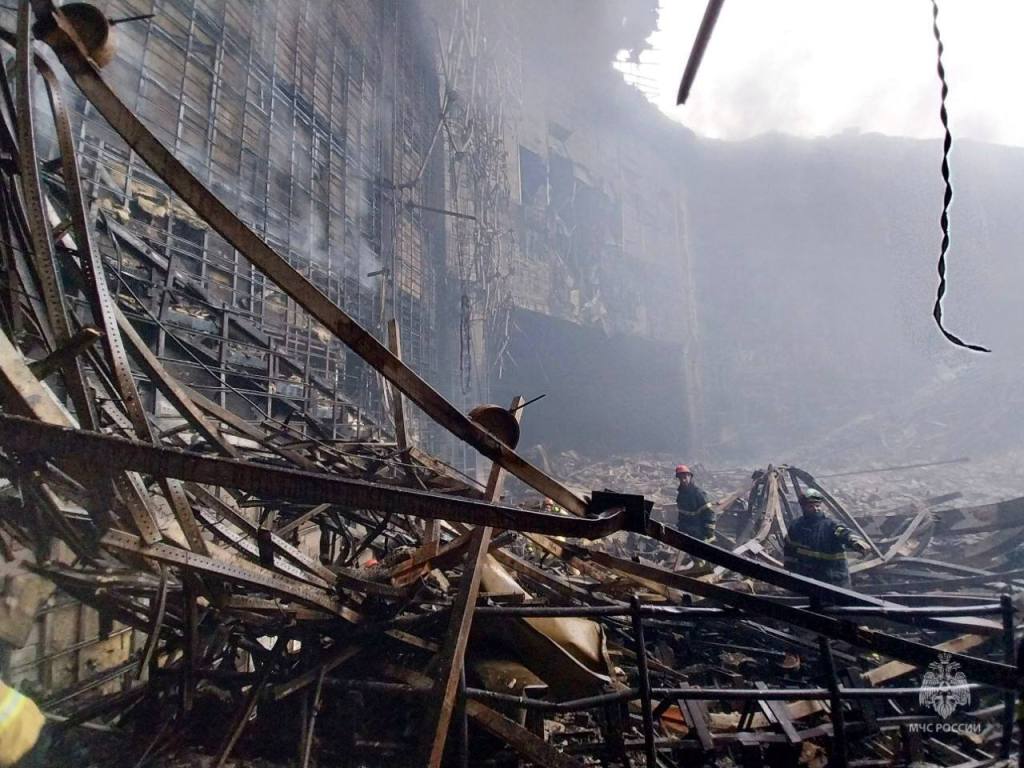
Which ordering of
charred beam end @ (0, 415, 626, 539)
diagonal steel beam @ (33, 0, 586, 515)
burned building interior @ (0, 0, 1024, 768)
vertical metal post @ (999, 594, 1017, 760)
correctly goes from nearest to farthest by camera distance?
charred beam end @ (0, 415, 626, 539)
diagonal steel beam @ (33, 0, 586, 515)
burned building interior @ (0, 0, 1024, 768)
vertical metal post @ (999, 594, 1017, 760)

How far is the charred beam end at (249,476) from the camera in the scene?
1.22 metres

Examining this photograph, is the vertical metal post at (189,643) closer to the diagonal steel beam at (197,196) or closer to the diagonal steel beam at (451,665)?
the diagonal steel beam at (451,665)

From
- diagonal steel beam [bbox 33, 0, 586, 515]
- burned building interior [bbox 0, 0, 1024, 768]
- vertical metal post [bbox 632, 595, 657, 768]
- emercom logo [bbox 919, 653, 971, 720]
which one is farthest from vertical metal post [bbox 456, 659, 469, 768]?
emercom logo [bbox 919, 653, 971, 720]

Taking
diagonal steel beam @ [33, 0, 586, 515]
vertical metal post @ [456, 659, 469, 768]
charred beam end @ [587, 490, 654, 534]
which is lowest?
vertical metal post @ [456, 659, 469, 768]

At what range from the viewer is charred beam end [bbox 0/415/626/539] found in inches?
48.1

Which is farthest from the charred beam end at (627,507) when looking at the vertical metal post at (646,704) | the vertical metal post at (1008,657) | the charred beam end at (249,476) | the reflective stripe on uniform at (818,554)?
the reflective stripe on uniform at (818,554)

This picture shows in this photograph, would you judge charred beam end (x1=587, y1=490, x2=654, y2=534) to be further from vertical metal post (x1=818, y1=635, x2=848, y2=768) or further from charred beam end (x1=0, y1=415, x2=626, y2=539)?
vertical metal post (x1=818, y1=635, x2=848, y2=768)

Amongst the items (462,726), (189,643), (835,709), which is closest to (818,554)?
(835,709)

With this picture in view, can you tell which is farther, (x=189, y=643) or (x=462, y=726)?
(x=189, y=643)

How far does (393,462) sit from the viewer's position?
4.02 meters

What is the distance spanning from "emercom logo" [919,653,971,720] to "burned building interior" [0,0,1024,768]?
0.08 feet

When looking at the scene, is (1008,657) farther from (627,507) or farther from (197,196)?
(197,196)

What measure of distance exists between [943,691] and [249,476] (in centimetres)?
379

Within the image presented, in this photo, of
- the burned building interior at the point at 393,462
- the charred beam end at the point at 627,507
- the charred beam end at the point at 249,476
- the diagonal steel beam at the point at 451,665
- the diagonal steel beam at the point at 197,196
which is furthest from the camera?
the diagonal steel beam at the point at 451,665
